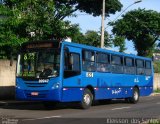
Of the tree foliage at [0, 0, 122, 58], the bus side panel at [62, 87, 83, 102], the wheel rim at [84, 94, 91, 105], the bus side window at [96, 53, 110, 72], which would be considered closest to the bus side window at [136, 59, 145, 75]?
the tree foliage at [0, 0, 122, 58]

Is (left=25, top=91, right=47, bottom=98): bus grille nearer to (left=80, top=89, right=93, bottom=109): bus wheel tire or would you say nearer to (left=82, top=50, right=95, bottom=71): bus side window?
(left=80, top=89, right=93, bottom=109): bus wheel tire

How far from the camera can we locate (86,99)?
70.9 feet

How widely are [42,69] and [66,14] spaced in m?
11.4

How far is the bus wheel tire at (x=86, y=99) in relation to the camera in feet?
70.0

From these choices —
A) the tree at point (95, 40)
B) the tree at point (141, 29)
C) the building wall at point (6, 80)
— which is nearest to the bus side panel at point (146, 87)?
the building wall at point (6, 80)

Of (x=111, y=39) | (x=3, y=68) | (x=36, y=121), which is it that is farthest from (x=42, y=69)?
(x=111, y=39)

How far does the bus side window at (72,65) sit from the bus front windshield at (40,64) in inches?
17.9

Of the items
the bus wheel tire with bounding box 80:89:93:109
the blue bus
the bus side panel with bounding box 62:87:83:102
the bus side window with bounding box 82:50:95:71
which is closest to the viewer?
the blue bus

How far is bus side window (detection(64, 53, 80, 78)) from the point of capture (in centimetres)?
1994

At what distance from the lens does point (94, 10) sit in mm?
44219

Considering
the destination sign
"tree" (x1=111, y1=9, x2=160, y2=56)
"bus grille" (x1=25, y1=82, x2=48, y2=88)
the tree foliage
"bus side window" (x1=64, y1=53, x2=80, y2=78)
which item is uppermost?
"tree" (x1=111, y1=9, x2=160, y2=56)

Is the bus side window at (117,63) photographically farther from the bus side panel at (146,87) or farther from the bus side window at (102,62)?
the bus side panel at (146,87)

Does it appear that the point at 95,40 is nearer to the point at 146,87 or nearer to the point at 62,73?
the point at 146,87

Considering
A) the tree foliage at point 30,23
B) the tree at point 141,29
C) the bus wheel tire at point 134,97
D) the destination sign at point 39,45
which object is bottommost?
the bus wheel tire at point 134,97
